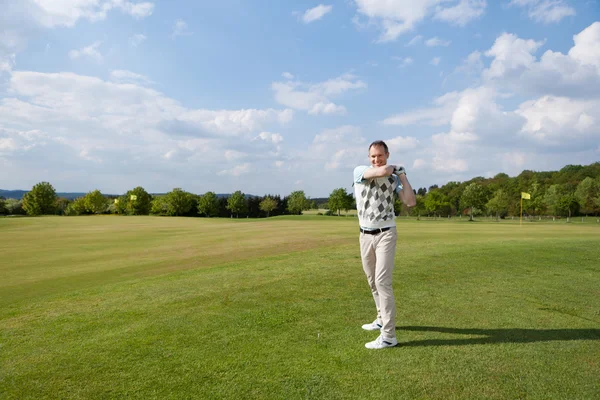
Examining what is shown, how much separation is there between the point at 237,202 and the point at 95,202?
3991cm

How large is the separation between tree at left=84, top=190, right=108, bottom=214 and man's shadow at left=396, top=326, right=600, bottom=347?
113 m

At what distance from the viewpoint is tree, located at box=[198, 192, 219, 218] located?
335 ft

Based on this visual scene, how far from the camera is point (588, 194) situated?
7438 cm

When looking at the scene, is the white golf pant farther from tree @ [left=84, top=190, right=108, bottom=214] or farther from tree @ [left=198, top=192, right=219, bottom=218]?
tree @ [left=84, top=190, right=108, bottom=214]

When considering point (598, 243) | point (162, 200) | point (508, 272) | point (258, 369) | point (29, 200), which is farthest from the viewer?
point (162, 200)

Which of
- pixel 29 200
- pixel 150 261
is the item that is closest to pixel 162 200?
pixel 29 200

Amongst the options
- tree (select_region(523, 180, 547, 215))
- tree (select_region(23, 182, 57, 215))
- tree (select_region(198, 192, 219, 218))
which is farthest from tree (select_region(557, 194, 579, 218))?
tree (select_region(23, 182, 57, 215))

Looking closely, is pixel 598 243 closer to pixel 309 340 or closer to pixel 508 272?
pixel 508 272

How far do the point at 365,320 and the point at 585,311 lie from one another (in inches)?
164

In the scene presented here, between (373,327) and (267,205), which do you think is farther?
(267,205)

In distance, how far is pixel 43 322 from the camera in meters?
6.07

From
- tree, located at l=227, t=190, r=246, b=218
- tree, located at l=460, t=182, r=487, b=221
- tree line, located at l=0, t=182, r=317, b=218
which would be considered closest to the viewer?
tree, located at l=460, t=182, r=487, b=221

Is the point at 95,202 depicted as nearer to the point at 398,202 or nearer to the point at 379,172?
the point at 398,202

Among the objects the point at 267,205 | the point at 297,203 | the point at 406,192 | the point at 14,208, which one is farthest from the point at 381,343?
the point at 14,208
